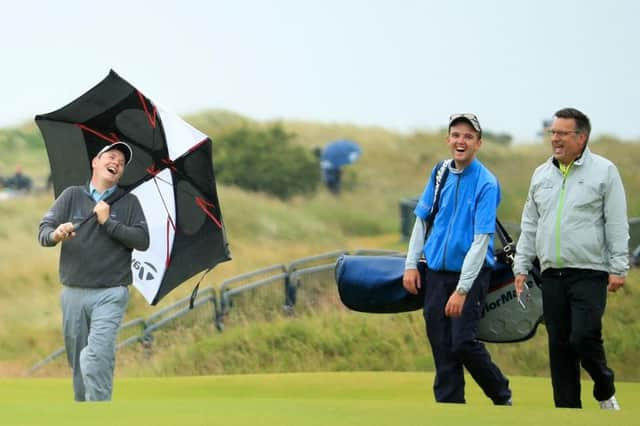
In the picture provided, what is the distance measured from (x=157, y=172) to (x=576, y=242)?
10.1 feet

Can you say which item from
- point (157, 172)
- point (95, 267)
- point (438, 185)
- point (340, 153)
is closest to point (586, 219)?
point (438, 185)

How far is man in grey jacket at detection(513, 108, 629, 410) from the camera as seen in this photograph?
8727mm

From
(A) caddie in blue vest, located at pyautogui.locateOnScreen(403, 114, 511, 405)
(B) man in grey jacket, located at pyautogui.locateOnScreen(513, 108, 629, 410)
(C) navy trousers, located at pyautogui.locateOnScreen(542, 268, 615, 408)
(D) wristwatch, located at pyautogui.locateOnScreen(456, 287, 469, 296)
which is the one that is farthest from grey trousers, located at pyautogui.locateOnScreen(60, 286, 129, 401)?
(C) navy trousers, located at pyautogui.locateOnScreen(542, 268, 615, 408)

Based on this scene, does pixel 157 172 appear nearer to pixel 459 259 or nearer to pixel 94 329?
pixel 94 329

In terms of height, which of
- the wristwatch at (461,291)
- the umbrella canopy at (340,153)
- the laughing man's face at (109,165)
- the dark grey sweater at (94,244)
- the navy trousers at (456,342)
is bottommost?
the umbrella canopy at (340,153)

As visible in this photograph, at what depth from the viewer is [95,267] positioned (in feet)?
31.1

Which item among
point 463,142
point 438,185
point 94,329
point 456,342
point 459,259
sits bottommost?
point 456,342

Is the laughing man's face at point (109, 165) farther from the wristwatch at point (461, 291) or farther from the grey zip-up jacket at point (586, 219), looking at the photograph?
the grey zip-up jacket at point (586, 219)

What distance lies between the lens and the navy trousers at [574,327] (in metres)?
8.74

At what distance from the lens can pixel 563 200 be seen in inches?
347

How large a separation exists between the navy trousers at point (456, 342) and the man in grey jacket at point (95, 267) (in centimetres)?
185

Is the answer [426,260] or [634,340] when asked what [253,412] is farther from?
[634,340]

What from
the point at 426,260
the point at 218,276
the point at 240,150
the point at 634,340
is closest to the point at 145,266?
the point at 426,260

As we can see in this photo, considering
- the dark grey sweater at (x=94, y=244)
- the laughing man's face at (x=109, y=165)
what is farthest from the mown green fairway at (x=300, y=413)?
the laughing man's face at (x=109, y=165)
